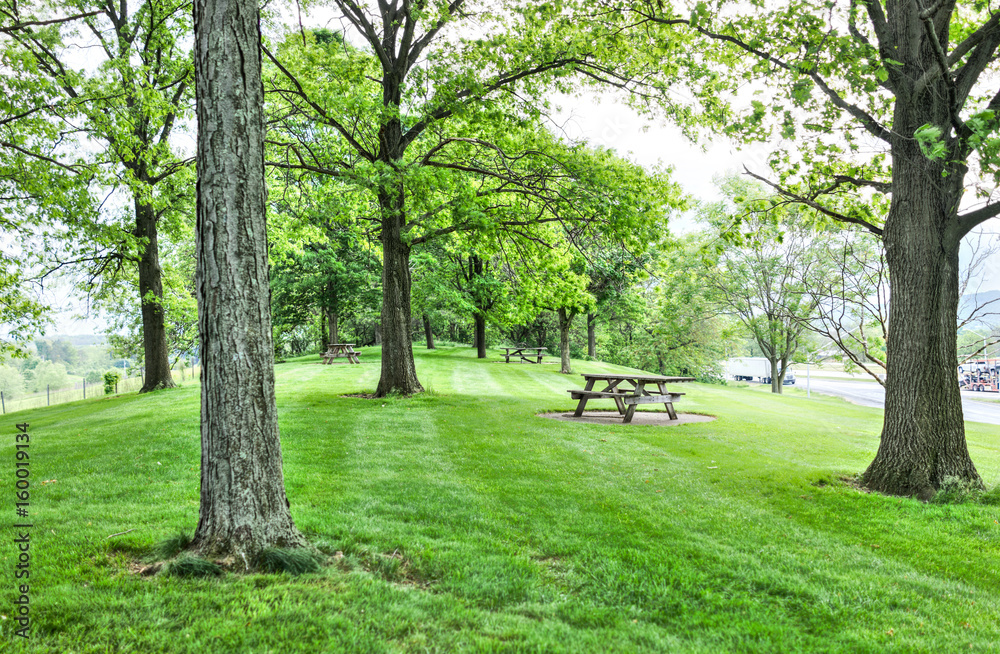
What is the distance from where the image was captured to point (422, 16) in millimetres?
10680

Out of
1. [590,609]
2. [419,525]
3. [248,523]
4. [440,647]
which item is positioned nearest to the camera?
[440,647]

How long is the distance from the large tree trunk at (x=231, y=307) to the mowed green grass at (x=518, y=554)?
16.8 inches

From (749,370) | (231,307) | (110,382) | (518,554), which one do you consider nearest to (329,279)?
(110,382)

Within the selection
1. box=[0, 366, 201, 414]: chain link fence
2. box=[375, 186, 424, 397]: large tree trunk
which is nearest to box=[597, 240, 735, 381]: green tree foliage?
box=[375, 186, 424, 397]: large tree trunk

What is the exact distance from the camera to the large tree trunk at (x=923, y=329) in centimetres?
608

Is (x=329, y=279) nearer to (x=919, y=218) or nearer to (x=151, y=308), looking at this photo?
(x=151, y=308)

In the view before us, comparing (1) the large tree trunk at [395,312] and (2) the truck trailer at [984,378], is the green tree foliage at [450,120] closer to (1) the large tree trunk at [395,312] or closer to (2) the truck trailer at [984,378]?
(1) the large tree trunk at [395,312]

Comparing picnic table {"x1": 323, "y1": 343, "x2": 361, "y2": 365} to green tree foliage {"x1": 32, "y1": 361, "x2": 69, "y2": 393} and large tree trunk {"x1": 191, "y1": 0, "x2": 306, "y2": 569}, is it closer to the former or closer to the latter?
large tree trunk {"x1": 191, "y1": 0, "x2": 306, "y2": 569}

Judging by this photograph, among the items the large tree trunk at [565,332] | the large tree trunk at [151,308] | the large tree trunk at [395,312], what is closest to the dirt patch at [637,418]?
the large tree trunk at [395,312]

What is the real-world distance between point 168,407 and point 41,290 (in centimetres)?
648

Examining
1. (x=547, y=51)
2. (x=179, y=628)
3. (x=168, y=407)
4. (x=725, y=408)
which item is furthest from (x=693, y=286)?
(x=179, y=628)

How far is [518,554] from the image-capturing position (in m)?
4.04

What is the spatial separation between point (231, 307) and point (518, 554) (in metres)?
2.73

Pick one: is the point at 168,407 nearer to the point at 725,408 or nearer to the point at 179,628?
the point at 179,628
